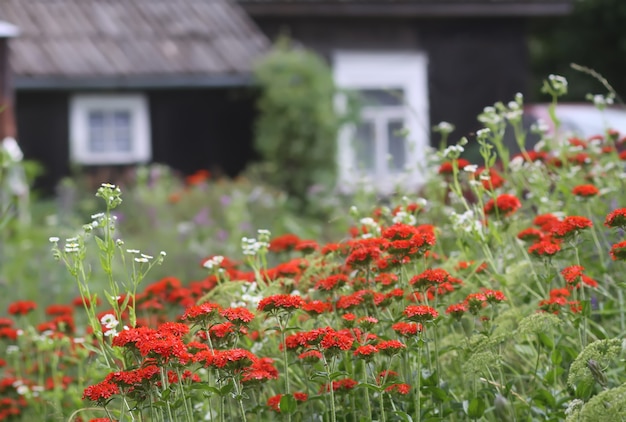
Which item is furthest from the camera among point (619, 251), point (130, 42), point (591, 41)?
point (591, 41)

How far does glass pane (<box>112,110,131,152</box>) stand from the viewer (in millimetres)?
12570

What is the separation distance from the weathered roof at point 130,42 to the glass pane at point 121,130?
830 millimetres

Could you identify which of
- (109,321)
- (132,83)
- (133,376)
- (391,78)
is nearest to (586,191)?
(109,321)

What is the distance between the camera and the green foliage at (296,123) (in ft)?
38.8

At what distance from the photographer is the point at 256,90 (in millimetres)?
12766

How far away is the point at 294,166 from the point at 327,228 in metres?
3.20

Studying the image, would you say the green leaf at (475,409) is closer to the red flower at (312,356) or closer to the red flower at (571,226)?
the red flower at (312,356)

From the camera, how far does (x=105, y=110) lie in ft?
41.1

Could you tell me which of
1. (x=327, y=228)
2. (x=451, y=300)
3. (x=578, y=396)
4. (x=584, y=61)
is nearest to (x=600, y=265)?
(x=451, y=300)

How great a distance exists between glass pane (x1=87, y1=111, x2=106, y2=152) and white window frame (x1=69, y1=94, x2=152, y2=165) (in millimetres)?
52

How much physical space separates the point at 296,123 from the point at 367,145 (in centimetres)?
157

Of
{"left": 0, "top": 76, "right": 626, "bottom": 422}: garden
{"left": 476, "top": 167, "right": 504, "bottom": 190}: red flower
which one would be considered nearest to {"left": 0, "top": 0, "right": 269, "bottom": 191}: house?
{"left": 0, "top": 76, "right": 626, "bottom": 422}: garden

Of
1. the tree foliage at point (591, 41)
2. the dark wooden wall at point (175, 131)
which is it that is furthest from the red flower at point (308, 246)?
the tree foliage at point (591, 41)

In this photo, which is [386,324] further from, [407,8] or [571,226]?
[407,8]
